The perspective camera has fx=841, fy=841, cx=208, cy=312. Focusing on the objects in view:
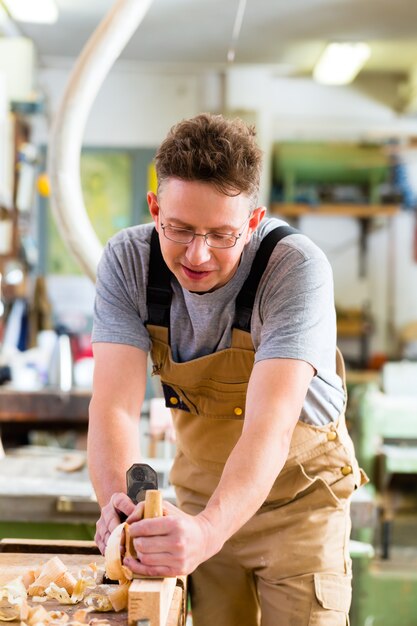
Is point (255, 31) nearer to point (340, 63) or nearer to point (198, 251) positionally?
point (340, 63)

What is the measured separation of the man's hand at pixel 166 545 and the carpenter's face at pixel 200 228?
1.51 feet

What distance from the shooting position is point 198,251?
4.86 ft

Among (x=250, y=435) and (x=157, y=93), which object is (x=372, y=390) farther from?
(x=157, y=93)

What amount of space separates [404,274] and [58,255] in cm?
317

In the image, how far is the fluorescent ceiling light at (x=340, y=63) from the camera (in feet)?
21.7

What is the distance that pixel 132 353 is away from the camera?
1.69 meters

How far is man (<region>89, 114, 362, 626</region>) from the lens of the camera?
146 cm

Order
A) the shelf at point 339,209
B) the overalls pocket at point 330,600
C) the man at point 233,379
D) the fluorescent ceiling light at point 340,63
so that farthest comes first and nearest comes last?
the shelf at point 339,209, the fluorescent ceiling light at point 340,63, the overalls pocket at point 330,600, the man at point 233,379

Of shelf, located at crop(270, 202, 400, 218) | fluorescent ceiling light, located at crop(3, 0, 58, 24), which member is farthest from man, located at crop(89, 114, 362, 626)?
shelf, located at crop(270, 202, 400, 218)

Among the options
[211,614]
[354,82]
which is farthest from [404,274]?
[211,614]

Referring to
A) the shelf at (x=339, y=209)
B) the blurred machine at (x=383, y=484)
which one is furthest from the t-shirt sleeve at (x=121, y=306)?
the shelf at (x=339, y=209)

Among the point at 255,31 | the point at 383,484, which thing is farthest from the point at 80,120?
the point at 255,31

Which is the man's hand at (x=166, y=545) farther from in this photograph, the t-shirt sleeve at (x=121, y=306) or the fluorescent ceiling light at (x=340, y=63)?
the fluorescent ceiling light at (x=340, y=63)

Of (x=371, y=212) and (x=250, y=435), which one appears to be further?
(x=371, y=212)
